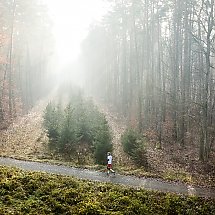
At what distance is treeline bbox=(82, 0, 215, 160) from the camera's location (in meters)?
22.3

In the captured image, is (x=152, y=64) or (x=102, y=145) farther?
(x=152, y=64)

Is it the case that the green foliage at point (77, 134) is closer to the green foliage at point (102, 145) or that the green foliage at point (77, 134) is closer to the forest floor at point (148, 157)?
the green foliage at point (102, 145)

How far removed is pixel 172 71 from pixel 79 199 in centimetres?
2111

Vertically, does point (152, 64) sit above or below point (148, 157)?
above

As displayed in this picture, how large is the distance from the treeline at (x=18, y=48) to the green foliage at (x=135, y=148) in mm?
11651

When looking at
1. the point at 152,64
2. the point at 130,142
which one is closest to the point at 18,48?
the point at 152,64

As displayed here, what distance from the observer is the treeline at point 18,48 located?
103 feet

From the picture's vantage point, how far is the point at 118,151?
2309 cm

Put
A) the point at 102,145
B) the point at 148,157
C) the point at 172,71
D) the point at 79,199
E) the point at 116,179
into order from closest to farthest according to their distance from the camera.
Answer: the point at 79,199, the point at 116,179, the point at 102,145, the point at 148,157, the point at 172,71

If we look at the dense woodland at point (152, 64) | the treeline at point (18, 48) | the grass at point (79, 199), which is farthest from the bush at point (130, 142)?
the treeline at point (18, 48)

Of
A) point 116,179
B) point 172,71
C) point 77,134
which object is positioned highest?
point 172,71

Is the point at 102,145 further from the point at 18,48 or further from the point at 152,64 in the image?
the point at 18,48

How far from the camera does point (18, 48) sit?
40.7m

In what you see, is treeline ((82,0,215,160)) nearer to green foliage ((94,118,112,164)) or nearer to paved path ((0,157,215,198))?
paved path ((0,157,215,198))
